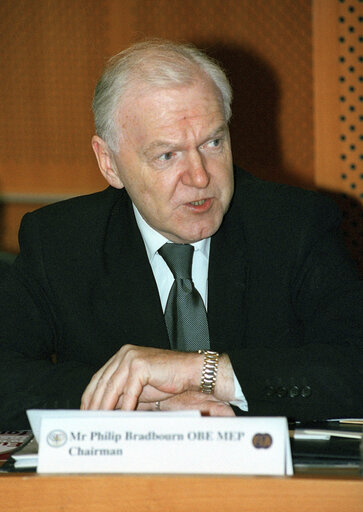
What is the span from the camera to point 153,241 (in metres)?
1.74

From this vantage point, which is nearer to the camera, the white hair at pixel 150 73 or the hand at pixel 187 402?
the hand at pixel 187 402

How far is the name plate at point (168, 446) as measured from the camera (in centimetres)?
90

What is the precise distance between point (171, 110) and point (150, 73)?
0.37 ft

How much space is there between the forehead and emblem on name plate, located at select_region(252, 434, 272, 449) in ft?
2.68

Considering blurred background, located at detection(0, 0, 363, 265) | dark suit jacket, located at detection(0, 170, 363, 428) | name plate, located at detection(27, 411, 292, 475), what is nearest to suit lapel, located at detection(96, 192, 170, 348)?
dark suit jacket, located at detection(0, 170, 363, 428)

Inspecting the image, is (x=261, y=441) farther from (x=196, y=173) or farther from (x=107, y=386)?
(x=196, y=173)

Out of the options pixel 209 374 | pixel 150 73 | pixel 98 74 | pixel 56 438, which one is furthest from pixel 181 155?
pixel 98 74

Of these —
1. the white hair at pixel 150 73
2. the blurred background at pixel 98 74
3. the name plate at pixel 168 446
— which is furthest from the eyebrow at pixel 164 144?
the blurred background at pixel 98 74

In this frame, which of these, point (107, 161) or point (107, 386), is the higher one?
point (107, 161)

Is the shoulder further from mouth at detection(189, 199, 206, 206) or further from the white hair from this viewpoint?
mouth at detection(189, 199, 206, 206)

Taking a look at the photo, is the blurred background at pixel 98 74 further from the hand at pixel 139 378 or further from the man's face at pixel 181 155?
the hand at pixel 139 378

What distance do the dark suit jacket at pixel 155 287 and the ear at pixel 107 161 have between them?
0.24ft

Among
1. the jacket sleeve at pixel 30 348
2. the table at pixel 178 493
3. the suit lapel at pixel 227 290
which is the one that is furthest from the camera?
the suit lapel at pixel 227 290

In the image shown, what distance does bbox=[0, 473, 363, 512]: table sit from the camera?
870mm
